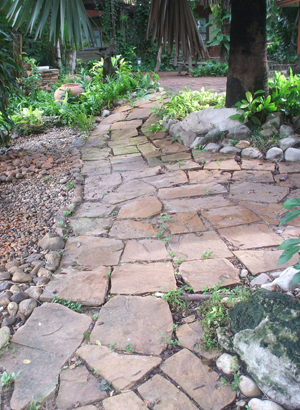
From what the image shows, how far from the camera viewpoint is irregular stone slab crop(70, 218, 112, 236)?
2.81 m

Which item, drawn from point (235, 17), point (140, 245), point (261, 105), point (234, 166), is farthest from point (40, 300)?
point (235, 17)

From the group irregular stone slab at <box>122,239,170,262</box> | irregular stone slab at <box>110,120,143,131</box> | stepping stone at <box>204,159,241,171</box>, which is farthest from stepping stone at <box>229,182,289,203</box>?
irregular stone slab at <box>110,120,143,131</box>

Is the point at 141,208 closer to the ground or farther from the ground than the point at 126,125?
closer to the ground

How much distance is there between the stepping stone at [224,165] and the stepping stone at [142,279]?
1.82 meters

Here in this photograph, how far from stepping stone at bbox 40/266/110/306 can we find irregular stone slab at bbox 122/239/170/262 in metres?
0.21

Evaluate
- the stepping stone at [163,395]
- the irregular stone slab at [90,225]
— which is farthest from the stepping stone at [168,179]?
the stepping stone at [163,395]

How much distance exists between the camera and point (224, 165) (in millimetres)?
3889

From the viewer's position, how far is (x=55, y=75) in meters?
8.99

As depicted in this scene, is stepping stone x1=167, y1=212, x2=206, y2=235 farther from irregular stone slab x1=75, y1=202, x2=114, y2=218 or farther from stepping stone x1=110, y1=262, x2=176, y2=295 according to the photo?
irregular stone slab x1=75, y1=202, x2=114, y2=218

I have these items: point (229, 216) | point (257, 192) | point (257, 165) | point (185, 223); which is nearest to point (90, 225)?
point (185, 223)

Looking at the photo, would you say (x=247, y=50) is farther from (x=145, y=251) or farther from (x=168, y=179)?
(x=145, y=251)

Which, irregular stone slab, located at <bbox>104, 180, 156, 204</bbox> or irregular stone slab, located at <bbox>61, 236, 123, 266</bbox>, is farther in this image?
irregular stone slab, located at <bbox>104, 180, 156, 204</bbox>

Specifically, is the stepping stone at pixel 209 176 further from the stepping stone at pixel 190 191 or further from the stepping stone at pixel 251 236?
the stepping stone at pixel 251 236

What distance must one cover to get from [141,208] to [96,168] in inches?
49.4
